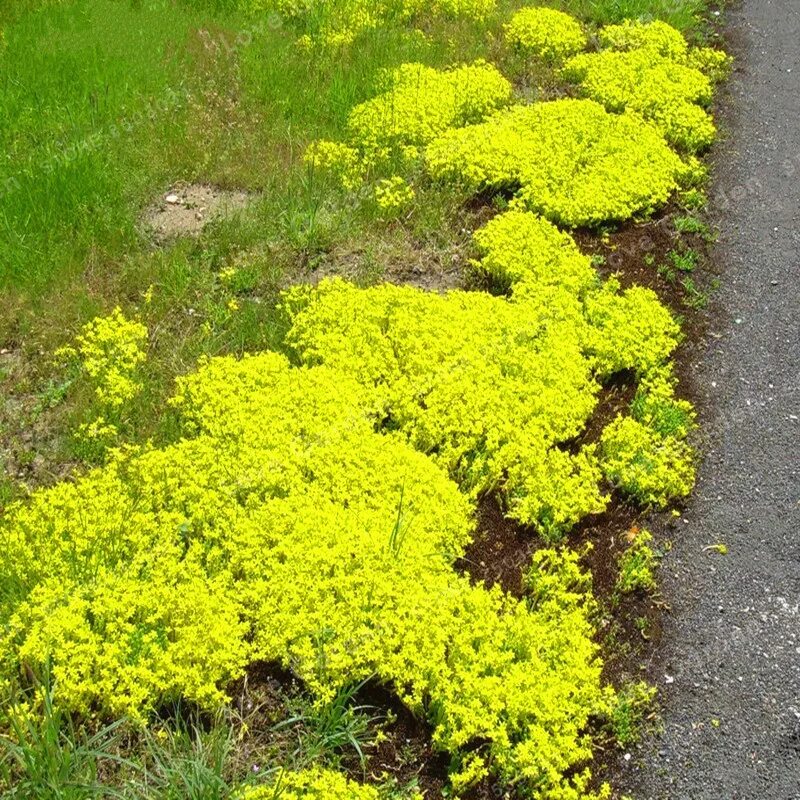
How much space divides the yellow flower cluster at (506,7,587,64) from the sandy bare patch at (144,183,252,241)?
4.83 metres

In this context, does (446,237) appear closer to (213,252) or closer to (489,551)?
(213,252)

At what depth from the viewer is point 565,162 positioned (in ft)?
27.7

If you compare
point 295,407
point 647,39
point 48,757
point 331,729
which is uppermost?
point 48,757

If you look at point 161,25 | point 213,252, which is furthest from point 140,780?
point 161,25

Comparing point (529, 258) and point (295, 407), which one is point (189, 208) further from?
point (529, 258)

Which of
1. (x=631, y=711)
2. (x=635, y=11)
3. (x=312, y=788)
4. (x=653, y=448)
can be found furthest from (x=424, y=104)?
(x=312, y=788)

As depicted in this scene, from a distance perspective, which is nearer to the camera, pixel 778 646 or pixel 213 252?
pixel 778 646

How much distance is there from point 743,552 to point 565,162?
4499mm

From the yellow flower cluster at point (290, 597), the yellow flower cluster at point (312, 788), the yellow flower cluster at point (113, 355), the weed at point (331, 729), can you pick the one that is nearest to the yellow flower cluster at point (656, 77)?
the yellow flower cluster at point (290, 597)

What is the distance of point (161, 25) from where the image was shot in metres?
9.81

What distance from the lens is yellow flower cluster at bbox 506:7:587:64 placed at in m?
10.6

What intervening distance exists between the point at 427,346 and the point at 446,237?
5.90ft

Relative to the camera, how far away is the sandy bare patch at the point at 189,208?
7371 millimetres

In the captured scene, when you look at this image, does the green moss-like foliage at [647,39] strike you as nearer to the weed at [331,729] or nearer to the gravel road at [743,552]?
the gravel road at [743,552]
